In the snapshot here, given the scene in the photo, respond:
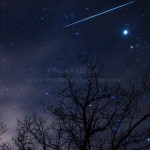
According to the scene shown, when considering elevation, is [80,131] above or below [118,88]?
below

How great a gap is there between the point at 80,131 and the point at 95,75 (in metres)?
2.98

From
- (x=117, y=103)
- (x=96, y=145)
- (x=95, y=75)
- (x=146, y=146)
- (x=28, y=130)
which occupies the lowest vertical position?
(x=146, y=146)

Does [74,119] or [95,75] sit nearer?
[74,119]

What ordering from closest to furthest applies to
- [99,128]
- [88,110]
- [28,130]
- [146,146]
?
[146,146], [99,128], [88,110], [28,130]

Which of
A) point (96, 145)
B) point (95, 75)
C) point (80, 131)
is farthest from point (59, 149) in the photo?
point (95, 75)

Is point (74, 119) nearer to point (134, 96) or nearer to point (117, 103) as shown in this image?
point (117, 103)

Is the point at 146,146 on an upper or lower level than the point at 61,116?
lower

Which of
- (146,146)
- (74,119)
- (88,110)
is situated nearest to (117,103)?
(88,110)

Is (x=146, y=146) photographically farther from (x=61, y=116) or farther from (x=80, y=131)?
(x=61, y=116)

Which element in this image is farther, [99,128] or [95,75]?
[95,75]

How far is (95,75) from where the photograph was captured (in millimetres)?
13531

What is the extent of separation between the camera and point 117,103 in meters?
13.5

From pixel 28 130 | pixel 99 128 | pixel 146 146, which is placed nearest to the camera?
pixel 146 146

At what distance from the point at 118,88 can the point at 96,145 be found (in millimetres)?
3413
